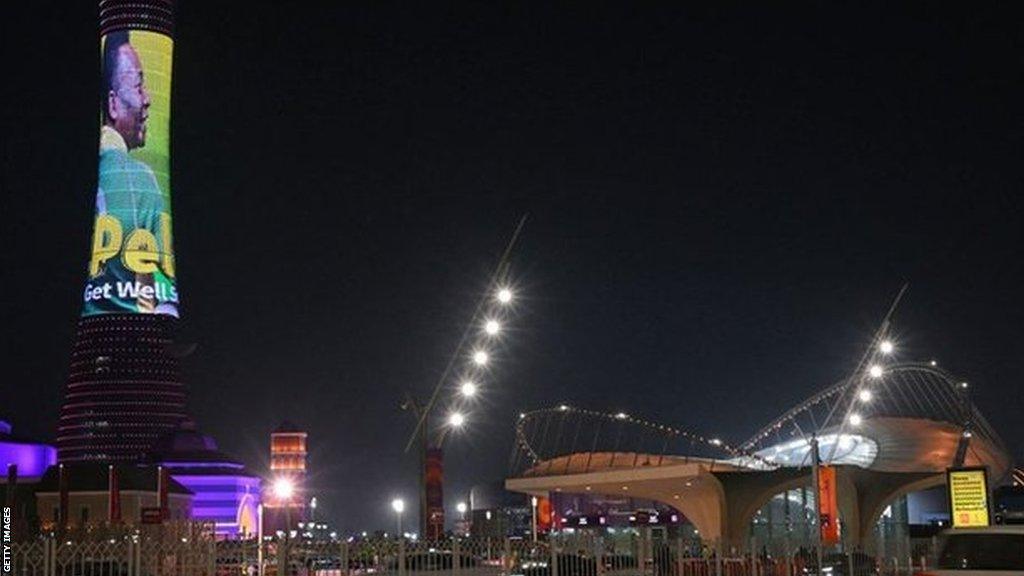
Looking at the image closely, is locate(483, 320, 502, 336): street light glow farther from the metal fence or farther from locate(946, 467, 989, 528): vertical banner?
locate(946, 467, 989, 528): vertical banner

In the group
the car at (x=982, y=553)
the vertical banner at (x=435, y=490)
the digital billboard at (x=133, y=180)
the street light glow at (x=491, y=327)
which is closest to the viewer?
the car at (x=982, y=553)

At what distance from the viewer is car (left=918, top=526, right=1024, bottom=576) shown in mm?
22031

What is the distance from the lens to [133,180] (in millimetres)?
161750

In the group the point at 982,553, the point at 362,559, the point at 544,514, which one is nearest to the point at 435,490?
the point at 544,514

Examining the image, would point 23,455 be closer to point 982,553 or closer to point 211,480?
point 211,480

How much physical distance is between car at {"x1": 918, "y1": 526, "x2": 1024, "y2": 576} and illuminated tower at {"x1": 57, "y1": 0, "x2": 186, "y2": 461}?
146 metres

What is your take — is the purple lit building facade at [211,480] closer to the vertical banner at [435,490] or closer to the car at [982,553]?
the vertical banner at [435,490]

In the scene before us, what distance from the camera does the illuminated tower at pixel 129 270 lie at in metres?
163

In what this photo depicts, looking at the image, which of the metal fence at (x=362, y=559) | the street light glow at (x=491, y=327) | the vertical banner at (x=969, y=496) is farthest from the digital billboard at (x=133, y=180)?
the vertical banner at (x=969, y=496)

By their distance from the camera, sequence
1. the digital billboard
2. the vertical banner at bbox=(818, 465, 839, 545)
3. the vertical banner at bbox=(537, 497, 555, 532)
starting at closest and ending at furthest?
the vertical banner at bbox=(818, 465, 839, 545) < the vertical banner at bbox=(537, 497, 555, 532) < the digital billboard

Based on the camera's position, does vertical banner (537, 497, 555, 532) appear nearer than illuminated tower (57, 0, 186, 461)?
Yes

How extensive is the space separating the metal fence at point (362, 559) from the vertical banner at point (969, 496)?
2972 millimetres

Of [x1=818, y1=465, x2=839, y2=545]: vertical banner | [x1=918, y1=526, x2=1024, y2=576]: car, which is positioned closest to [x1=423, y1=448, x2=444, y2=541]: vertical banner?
[x1=818, y1=465, x2=839, y2=545]: vertical banner

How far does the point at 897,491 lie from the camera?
269ft
